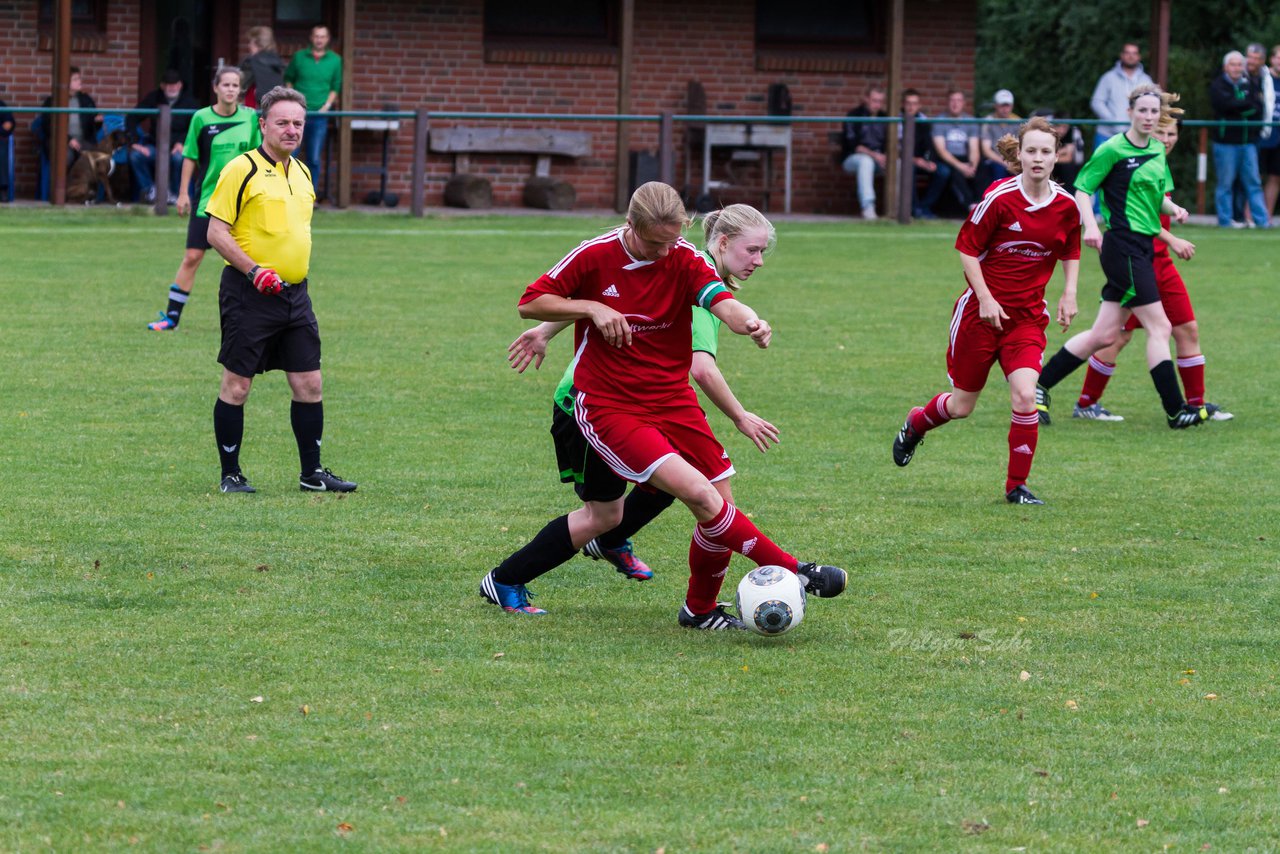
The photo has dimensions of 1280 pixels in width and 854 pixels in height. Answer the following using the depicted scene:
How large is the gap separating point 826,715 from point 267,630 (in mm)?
1975

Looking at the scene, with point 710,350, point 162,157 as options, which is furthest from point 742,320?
point 162,157

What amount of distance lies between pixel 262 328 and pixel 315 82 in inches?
557

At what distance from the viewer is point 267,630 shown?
6.30 metres

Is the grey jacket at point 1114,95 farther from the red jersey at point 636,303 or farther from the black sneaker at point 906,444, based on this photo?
the red jersey at point 636,303

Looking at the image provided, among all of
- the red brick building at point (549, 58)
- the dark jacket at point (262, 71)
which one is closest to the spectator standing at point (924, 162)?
the red brick building at point (549, 58)

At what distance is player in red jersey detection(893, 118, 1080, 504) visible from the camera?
345 inches

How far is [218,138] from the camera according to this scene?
42.5 feet

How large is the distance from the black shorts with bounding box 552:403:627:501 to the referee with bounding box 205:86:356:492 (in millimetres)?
2322

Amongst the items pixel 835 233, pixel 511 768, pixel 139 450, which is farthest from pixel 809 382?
pixel 835 233

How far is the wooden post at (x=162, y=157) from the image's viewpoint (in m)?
20.7

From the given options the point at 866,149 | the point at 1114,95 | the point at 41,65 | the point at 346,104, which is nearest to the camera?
the point at 346,104

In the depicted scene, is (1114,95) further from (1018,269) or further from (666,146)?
(1018,269)

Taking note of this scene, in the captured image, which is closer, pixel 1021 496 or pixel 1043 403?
pixel 1021 496

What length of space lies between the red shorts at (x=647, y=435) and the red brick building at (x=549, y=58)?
1746 centimetres
